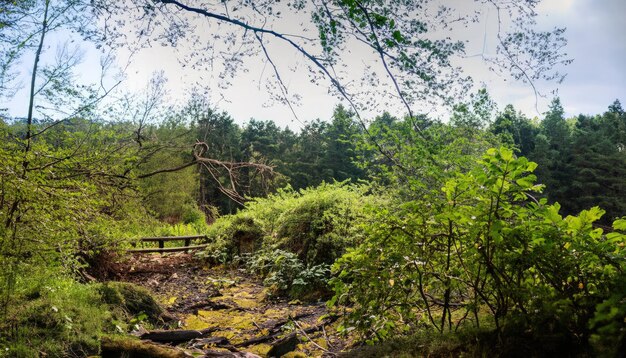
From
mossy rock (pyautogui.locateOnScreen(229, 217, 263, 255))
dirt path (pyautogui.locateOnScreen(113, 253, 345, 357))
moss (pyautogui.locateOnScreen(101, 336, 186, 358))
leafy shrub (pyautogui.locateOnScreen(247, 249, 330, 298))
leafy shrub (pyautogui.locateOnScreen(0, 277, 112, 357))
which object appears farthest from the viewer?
mossy rock (pyautogui.locateOnScreen(229, 217, 263, 255))

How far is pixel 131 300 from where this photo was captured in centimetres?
600

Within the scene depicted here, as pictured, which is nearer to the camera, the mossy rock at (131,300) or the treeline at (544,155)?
the mossy rock at (131,300)

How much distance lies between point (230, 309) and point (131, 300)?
1.91 meters

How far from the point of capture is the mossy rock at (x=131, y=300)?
573 centimetres

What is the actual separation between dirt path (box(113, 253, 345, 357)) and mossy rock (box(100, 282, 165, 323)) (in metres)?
0.50

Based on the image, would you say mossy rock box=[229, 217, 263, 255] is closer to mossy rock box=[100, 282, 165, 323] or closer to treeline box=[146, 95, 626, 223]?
mossy rock box=[100, 282, 165, 323]

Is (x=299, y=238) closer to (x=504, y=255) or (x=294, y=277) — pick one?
(x=294, y=277)

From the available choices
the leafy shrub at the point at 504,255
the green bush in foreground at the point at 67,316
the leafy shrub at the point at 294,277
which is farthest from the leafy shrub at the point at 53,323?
the leafy shrub at the point at 294,277

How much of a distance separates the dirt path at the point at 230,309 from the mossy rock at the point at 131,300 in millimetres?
497

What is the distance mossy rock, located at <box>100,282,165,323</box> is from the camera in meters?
5.73

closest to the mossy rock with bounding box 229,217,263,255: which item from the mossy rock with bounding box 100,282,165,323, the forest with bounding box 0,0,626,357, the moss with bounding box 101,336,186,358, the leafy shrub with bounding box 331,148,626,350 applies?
the forest with bounding box 0,0,626,357

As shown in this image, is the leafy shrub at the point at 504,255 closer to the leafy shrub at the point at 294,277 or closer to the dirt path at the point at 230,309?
the dirt path at the point at 230,309

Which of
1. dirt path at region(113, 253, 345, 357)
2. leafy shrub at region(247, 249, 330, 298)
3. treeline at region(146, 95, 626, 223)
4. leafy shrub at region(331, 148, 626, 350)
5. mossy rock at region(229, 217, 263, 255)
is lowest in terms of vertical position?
dirt path at region(113, 253, 345, 357)

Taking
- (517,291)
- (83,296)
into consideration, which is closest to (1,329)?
(83,296)
